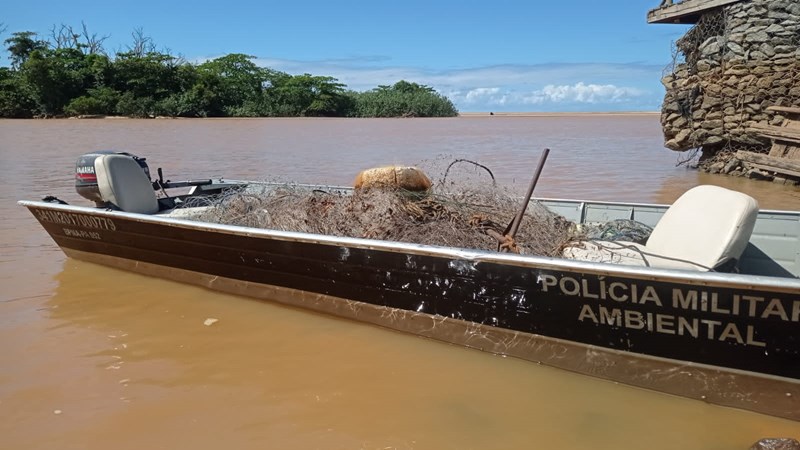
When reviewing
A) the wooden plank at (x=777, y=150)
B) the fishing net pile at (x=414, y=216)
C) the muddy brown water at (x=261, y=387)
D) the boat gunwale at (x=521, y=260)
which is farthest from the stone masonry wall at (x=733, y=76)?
the muddy brown water at (x=261, y=387)

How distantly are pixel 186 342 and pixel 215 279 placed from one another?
1011mm

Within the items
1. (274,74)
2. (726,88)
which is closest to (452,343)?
(726,88)

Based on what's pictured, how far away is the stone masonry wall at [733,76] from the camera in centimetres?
1152

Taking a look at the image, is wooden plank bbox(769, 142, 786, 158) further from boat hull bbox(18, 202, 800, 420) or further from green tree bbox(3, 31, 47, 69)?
green tree bbox(3, 31, 47, 69)

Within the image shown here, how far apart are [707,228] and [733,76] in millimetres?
10210

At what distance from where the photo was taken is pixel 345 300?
4867mm

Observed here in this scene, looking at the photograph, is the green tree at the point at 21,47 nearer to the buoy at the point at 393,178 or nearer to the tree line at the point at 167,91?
the tree line at the point at 167,91

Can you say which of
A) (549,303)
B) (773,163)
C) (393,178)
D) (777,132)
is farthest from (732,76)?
(549,303)

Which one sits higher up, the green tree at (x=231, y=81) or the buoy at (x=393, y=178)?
the green tree at (x=231, y=81)

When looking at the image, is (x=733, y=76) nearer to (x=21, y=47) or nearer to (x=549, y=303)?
(x=549, y=303)

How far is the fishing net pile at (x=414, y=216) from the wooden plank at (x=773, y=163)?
7.94 m

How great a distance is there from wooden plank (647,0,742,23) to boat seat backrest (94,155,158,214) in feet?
38.9

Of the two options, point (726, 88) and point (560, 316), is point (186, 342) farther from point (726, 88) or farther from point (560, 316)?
point (726, 88)

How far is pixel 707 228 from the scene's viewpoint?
3895mm
